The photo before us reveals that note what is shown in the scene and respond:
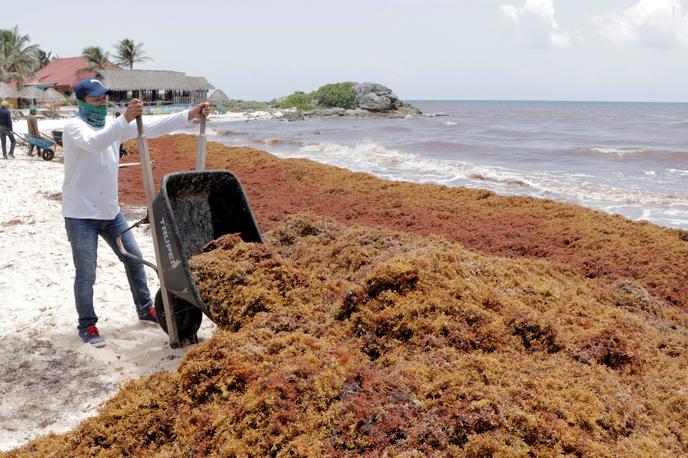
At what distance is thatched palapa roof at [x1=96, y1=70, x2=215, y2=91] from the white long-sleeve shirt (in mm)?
44809

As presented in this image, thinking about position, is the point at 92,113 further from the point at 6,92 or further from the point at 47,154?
the point at 6,92

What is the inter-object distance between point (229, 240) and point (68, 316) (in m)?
1.76

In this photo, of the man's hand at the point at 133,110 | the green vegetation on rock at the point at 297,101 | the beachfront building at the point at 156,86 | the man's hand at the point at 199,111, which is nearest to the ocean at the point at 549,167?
the man's hand at the point at 199,111

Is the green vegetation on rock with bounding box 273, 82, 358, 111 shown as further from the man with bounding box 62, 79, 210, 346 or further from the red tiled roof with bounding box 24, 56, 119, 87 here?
the man with bounding box 62, 79, 210, 346

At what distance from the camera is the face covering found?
3.87 metres

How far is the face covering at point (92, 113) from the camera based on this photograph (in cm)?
387

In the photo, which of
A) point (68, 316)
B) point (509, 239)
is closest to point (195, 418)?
point (68, 316)

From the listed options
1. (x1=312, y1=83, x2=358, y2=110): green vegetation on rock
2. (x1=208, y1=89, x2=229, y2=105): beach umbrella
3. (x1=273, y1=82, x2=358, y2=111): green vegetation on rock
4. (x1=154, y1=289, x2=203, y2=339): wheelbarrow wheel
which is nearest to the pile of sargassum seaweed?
(x1=154, y1=289, x2=203, y2=339): wheelbarrow wheel

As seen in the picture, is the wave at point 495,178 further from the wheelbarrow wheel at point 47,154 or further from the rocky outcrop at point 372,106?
the rocky outcrop at point 372,106

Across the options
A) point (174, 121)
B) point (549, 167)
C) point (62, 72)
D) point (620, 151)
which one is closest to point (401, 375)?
point (174, 121)

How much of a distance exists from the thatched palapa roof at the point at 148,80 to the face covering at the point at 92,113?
44.8 m

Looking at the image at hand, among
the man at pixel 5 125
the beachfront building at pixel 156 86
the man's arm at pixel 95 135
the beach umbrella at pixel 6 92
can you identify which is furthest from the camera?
the beachfront building at pixel 156 86

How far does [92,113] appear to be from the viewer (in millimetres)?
3898

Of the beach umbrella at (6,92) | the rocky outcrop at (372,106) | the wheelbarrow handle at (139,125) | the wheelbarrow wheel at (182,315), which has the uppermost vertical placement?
the rocky outcrop at (372,106)
